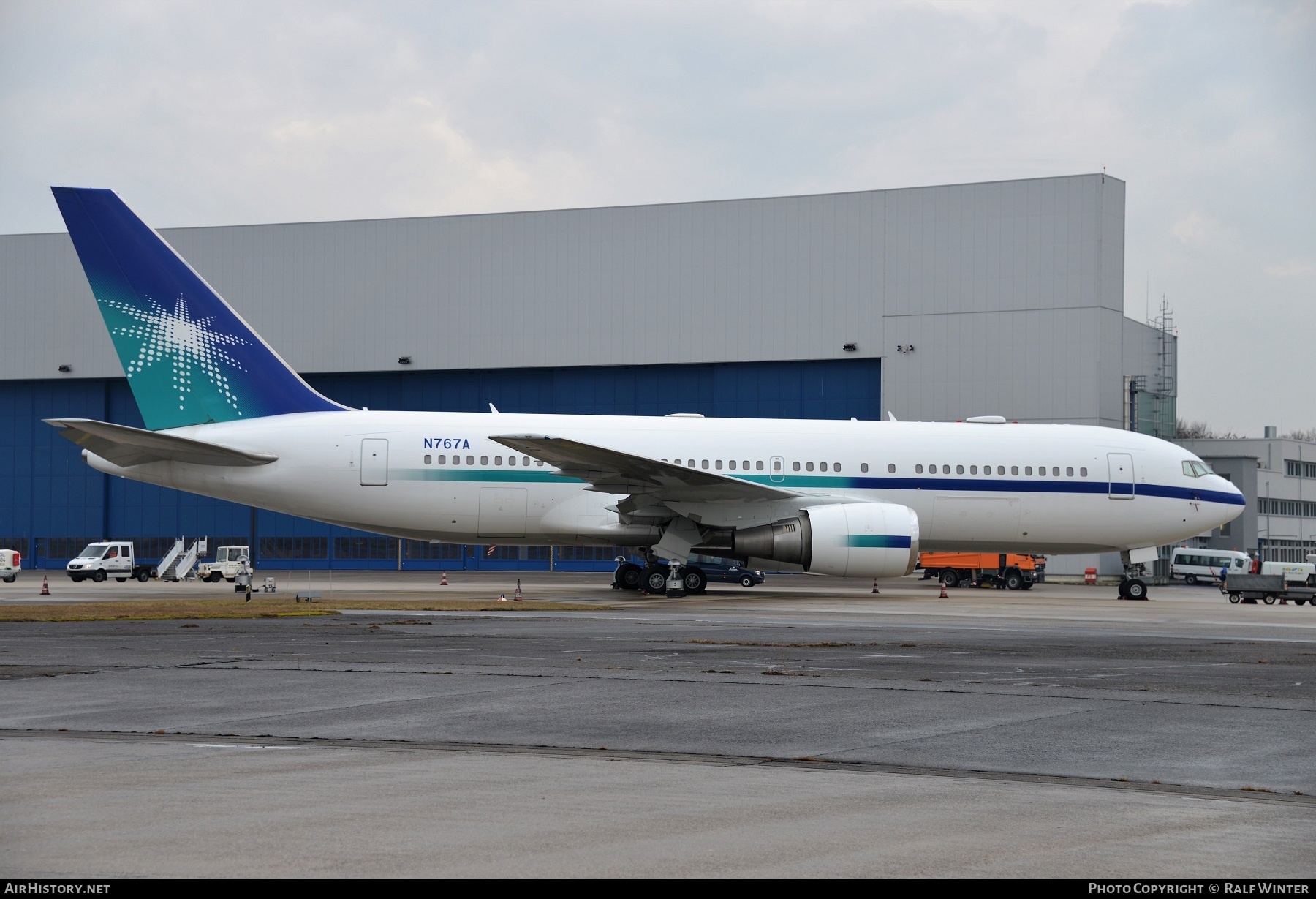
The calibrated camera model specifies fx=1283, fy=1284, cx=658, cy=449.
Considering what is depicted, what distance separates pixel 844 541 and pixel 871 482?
288cm

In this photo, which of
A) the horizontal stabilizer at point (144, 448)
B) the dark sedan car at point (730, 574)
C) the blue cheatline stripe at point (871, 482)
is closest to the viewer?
the horizontal stabilizer at point (144, 448)

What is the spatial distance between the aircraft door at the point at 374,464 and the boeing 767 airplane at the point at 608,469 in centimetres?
3

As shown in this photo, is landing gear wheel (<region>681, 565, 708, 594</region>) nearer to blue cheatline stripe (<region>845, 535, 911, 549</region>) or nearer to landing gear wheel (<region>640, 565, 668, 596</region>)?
landing gear wheel (<region>640, 565, 668, 596</region>)

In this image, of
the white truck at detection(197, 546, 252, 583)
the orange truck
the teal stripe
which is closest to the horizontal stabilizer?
the teal stripe

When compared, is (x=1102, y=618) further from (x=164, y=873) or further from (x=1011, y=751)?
(x=164, y=873)

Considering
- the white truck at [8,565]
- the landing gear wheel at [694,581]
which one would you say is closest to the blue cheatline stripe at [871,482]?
the landing gear wheel at [694,581]

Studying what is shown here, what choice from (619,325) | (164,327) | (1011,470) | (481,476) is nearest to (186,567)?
(164,327)

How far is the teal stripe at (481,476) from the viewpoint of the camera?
2756 centimetres

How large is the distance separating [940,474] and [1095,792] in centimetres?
2193

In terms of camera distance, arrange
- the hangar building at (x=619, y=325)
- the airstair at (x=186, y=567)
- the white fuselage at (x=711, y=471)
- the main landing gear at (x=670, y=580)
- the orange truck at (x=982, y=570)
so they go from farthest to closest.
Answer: the hangar building at (x=619, y=325), the airstair at (x=186, y=567), the orange truck at (x=982, y=570), the main landing gear at (x=670, y=580), the white fuselage at (x=711, y=471)

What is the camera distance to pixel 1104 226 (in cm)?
4706

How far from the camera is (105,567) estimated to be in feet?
138

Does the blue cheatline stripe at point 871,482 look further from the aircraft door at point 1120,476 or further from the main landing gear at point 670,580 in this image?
the main landing gear at point 670,580

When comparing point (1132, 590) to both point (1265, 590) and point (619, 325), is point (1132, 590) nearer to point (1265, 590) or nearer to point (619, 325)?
point (1265, 590)
